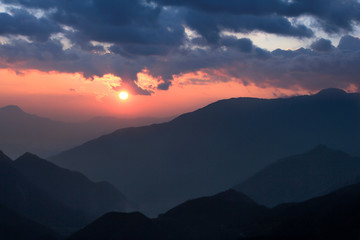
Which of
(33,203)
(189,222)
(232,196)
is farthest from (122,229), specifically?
(33,203)

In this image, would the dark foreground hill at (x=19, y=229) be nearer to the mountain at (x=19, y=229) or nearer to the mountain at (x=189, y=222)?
the mountain at (x=19, y=229)

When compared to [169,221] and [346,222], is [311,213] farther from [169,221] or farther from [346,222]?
[169,221]

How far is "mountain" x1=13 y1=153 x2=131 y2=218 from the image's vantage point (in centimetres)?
16788

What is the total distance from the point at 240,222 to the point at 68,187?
89.1m

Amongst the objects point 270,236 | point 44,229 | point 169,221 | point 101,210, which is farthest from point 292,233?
point 101,210

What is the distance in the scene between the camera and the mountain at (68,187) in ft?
551

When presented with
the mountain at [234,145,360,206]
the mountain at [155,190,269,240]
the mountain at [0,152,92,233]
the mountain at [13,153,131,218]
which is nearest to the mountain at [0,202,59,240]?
the mountain at [0,152,92,233]

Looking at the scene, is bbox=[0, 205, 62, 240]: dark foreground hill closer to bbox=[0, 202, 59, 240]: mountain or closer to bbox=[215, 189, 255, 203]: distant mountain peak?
bbox=[0, 202, 59, 240]: mountain

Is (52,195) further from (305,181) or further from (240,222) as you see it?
(305,181)

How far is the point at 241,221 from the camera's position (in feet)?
356

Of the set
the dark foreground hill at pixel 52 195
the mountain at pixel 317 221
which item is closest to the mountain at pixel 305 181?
the dark foreground hill at pixel 52 195

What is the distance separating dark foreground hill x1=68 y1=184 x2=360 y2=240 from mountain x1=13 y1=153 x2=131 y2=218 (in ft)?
198

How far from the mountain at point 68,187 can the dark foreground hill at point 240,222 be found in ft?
198

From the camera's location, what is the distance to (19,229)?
109 meters
